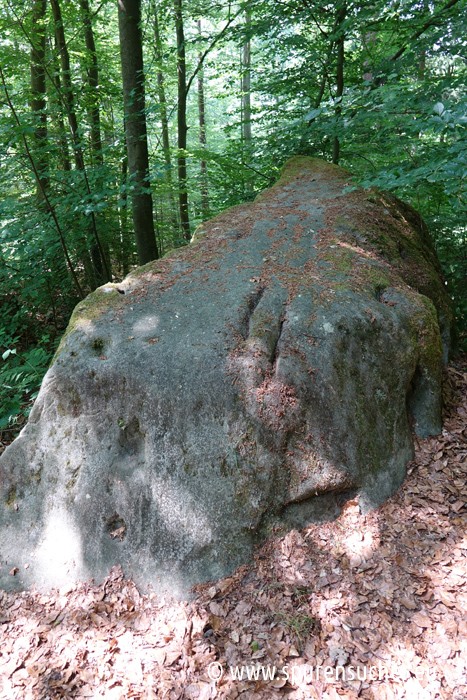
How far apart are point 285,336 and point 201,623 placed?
2.37 metres

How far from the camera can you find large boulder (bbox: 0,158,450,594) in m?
3.46

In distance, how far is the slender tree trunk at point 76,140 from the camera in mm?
6559

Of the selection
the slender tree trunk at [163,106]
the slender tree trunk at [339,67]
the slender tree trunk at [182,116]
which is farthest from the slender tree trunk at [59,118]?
the slender tree trunk at [339,67]

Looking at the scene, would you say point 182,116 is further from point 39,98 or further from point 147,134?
point 39,98

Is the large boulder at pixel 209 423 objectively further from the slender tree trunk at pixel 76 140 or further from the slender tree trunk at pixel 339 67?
the slender tree trunk at pixel 339 67

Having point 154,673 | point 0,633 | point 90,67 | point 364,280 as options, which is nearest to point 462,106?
point 364,280

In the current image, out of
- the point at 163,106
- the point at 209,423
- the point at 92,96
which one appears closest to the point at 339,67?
the point at 163,106

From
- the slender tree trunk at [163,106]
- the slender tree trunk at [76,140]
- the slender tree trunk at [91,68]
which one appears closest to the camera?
the slender tree trunk at [76,140]

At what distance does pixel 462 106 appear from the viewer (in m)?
3.23

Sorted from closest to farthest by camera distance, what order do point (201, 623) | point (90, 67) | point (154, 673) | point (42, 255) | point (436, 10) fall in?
point (154, 673) → point (201, 623) → point (436, 10) → point (42, 255) → point (90, 67)

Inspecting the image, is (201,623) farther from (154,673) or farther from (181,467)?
(181,467)

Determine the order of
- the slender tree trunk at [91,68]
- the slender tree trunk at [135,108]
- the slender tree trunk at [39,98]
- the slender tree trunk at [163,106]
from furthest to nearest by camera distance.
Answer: the slender tree trunk at [91,68] → the slender tree trunk at [163,106] → the slender tree trunk at [39,98] → the slender tree trunk at [135,108]

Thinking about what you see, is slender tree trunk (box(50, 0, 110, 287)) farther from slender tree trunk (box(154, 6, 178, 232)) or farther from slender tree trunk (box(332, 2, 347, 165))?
slender tree trunk (box(332, 2, 347, 165))

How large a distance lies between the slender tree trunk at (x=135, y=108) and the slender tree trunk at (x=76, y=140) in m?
0.73
